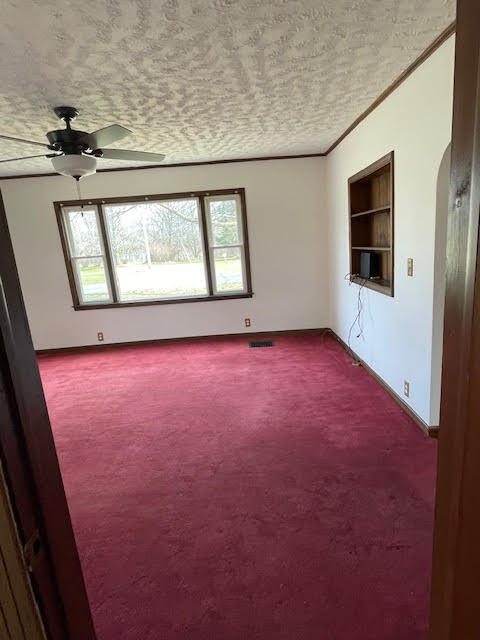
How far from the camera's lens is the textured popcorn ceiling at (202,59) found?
1644 millimetres

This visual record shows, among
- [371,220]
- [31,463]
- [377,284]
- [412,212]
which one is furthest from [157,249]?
[31,463]

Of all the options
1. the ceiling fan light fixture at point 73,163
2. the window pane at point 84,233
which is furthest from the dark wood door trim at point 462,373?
the window pane at point 84,233

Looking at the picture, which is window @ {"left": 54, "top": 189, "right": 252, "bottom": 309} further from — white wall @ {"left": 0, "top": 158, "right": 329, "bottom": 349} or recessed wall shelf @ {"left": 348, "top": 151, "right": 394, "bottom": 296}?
recessed wall shelf @ {"left": 348, "top": 151, "right": 394, "bottom": 296}

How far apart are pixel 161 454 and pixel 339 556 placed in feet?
4.48

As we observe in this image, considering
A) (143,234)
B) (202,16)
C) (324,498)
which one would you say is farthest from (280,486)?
(143,234)

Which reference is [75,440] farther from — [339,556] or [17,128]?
[17,128]

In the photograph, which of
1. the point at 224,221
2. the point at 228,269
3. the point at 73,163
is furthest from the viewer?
the point at 228,269

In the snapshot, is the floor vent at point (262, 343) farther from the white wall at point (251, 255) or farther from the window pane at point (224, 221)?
the window pane at point (224, 221)

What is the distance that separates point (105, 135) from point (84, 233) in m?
2.68

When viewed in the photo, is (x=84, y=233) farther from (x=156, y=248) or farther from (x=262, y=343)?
(x=262, y=343)

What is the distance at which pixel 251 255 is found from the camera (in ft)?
16.1

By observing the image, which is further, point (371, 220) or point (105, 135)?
Answer: point (371, 220)

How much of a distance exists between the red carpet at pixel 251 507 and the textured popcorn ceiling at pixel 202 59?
2463 millimetres

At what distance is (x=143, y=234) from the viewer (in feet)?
16.1
